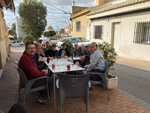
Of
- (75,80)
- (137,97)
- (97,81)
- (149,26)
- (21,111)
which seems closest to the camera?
(21,111)

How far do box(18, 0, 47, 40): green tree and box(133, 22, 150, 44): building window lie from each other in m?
23.2

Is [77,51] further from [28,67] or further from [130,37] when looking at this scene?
[130,37]

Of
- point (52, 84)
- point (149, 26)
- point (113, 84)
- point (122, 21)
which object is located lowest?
point (113, 84)

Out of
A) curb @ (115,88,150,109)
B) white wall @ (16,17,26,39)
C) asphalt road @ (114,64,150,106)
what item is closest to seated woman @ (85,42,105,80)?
curb @ (115,88,150,109)

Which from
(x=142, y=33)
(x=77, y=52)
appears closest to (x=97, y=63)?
(x=77, y=52)

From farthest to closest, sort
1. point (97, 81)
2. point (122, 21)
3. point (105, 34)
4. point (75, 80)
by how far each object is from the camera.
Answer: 1. point (105, 34)
2. point (122, 21)
3. point (97, 81)
4. point (75, 80)

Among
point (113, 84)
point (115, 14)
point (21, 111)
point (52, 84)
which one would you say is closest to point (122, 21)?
point (115, 14)

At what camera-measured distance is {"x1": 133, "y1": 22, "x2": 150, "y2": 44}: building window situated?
25.0ft

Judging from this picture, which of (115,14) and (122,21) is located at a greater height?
(115,14)

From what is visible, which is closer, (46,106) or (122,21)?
(46,106)

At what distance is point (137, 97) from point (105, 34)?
820 centimetres

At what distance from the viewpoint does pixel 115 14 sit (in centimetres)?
938

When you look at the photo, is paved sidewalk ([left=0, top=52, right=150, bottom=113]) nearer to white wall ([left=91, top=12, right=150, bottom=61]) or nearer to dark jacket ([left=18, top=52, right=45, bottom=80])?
dark jacket ([left=18, top=52, right=45, bottom=80])

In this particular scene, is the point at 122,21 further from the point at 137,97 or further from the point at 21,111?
the point at 21,111
